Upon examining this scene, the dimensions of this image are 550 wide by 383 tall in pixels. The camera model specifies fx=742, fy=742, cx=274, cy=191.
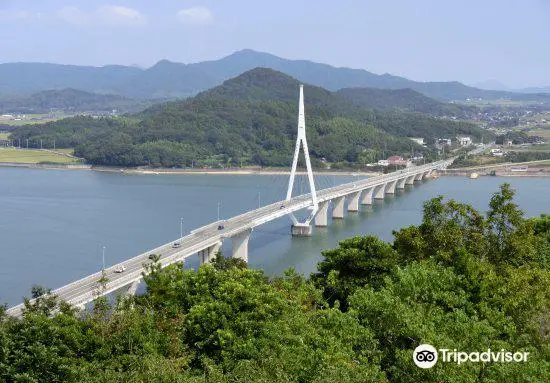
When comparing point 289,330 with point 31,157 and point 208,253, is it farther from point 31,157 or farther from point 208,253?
point 31,157

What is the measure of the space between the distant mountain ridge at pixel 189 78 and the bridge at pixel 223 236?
3567 inches

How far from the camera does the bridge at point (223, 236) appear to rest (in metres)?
9.77

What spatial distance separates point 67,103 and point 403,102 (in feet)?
122

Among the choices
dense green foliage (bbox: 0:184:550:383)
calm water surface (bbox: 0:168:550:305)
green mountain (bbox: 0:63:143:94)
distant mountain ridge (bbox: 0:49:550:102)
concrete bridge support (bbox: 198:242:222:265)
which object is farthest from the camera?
green mountain (bbox: 0:63:143:94)

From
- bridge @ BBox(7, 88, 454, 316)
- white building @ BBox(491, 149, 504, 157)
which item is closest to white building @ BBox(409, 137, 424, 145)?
white building @ BBox(491, 149, 504, 157)

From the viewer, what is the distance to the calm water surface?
1405cm

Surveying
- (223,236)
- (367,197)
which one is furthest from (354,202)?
(223,236)

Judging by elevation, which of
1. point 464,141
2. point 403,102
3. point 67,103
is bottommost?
point 464,141

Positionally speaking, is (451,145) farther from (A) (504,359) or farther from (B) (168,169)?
(A) (504,359)

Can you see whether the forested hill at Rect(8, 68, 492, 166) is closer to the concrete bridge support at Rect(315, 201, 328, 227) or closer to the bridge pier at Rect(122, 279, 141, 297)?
the concrete bridge support at Rect(315, 201, 328, 227)

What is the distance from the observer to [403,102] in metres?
76.9

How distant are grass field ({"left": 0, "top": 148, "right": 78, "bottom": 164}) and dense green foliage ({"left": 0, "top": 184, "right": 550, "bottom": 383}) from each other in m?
28.4

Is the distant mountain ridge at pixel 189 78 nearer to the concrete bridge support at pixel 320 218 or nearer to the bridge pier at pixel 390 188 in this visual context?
the bridge pier at pixel 390 188

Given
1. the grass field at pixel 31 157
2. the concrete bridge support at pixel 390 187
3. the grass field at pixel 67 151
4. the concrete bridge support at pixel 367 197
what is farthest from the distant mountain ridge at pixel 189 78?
the concrete bridge support at pixel 367 197
